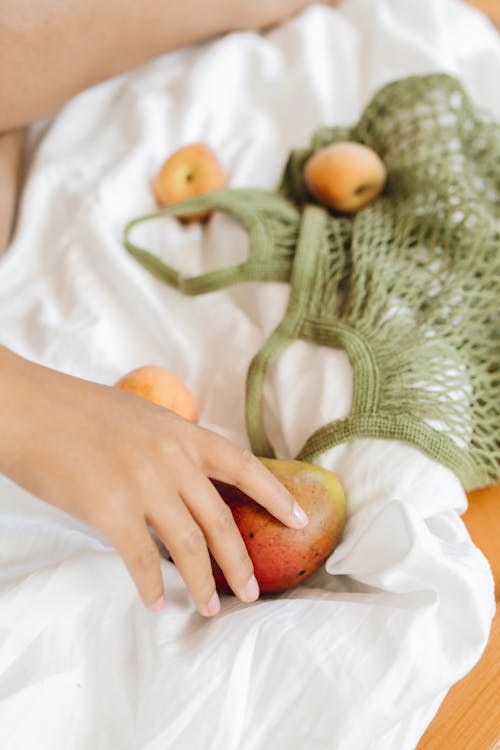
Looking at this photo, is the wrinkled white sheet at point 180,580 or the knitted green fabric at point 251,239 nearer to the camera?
the wrinkled white sheet at point 180,580

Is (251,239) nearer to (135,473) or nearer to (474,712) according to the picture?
(135,473)

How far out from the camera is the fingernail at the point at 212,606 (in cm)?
54

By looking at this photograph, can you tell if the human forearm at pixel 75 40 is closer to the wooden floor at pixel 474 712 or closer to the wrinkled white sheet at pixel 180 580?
the wrinkled white sheet at pixel 180 580

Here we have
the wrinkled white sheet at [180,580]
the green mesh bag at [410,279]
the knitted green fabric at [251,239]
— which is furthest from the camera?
the knitted green fabric at [251,239]

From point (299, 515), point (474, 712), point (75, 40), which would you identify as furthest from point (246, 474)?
point (75, 40)

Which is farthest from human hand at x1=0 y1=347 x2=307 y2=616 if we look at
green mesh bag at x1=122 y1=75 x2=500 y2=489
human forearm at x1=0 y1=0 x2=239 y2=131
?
→ human forearm at x1=0 y1=0 x2=239 y2=131

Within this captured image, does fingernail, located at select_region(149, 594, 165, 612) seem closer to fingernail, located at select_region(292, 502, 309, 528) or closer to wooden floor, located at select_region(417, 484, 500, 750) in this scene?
fingernail, located at select_region(292, 502, 309, 528)

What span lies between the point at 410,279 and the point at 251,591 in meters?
0.35

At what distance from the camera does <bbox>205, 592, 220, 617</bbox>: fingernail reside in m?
0.54

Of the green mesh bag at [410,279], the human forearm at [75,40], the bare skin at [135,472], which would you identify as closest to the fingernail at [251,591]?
the bare skin at [135,472]

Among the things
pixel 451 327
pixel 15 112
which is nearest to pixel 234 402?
pixel 451 327

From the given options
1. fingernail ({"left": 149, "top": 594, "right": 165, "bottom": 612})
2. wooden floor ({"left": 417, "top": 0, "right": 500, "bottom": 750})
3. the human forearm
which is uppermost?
the human forearm

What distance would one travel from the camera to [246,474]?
540mm

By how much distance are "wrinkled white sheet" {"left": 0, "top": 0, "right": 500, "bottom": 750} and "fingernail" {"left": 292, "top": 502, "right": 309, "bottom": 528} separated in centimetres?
4
